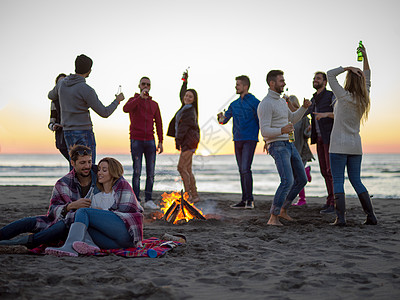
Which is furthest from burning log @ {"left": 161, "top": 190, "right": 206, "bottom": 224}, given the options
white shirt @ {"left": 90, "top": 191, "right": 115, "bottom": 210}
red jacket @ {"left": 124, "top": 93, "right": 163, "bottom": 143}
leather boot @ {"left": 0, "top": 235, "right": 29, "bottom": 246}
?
leather boot @ {"left": 0, "top": 235, "right": 29, "bottom": 246}

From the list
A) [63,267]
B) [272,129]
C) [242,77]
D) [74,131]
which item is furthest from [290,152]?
[63,267]

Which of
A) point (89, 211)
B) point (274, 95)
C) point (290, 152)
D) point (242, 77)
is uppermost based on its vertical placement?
point (242, 77)

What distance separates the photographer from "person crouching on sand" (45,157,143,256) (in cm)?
343

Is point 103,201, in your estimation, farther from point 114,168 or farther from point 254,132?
point 254,132

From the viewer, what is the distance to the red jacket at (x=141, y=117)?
714cm

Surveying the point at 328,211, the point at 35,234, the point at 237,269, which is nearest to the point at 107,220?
the point at 35,234

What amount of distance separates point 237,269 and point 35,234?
6.19ft

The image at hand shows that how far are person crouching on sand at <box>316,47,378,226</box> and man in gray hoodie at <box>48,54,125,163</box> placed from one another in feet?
9.49

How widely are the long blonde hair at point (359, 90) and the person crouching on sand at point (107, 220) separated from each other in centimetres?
308

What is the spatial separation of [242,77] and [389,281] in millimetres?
4967

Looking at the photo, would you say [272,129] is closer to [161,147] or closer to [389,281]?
[389,281]

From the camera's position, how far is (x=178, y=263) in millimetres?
3309

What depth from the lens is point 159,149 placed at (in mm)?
7594

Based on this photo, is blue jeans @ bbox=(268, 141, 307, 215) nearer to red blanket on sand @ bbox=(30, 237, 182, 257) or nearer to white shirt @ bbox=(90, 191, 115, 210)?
red blanket on sand @ bbox=(30, 237, 182, 257)
